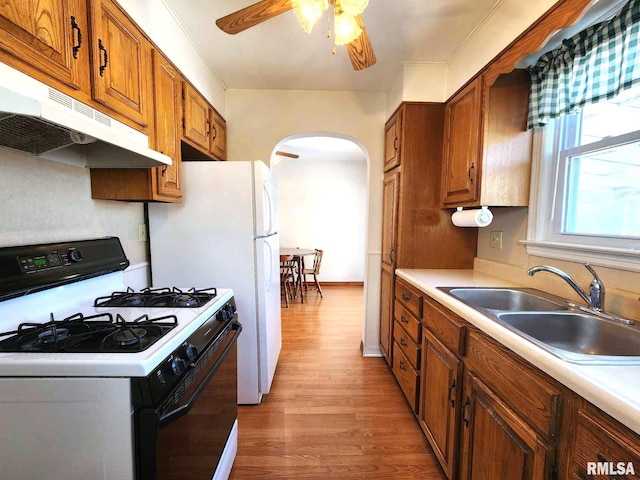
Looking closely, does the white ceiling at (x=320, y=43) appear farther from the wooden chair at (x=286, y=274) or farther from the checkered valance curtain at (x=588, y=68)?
the wooden chair at (x=286, y=274)

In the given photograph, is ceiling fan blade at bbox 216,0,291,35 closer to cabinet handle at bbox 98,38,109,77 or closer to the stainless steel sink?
cabinet handle at bbox 98,38,109,77

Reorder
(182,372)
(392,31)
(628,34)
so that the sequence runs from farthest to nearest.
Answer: (392,31) → (628,34) → (182,372)

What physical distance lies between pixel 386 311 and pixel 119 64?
237 centimetres

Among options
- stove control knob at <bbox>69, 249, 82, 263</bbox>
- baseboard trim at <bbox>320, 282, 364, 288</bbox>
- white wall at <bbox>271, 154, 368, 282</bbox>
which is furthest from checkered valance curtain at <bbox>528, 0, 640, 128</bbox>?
baseboard trim at <bbox>320, 282, 364, 288</bbox>

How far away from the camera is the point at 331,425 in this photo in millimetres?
1789

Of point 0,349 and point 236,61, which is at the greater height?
point 236,61

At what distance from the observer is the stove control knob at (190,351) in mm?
931

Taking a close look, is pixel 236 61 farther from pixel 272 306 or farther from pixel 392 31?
pixel 272 306

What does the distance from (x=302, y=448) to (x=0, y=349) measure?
1450 millimetres

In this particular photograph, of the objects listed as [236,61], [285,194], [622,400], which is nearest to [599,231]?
[622,400]

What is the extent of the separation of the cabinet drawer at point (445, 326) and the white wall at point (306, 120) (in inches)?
47.5

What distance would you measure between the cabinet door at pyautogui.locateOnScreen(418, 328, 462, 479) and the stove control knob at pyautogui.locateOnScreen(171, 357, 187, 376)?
1.10 metres

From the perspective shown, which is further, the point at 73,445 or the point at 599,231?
the point at 599,231

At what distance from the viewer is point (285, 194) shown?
17.9 feet
